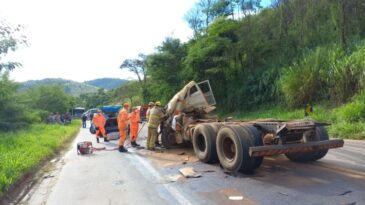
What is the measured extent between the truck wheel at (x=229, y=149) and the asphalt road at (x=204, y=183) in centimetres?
22

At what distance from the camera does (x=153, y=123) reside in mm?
13797

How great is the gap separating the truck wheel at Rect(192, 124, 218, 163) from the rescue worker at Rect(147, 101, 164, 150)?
129 inches

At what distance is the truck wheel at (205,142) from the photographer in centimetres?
979

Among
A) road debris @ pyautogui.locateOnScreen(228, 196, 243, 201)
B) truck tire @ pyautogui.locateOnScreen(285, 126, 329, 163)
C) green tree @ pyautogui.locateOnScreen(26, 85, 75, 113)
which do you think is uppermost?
green tree @ pyautogui.locateOnScreen(26, 85, 75, 113)

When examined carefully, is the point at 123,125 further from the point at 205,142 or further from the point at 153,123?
the point at 205,142

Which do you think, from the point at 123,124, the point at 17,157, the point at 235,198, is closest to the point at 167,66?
the point at 123,124

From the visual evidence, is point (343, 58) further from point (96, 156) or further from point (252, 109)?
point (96, 156)

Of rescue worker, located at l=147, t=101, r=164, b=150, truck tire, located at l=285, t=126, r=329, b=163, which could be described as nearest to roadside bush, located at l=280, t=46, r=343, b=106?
rescue worker, located at l=147, t=101, r=164, b=150

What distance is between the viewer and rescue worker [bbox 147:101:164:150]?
13.8 metres

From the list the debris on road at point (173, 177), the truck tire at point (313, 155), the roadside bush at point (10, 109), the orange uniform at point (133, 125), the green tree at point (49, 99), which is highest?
the green tree at point (49, 99)

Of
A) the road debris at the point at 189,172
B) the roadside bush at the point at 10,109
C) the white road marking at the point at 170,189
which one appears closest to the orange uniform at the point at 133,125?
the white road marking at the point at 170,189

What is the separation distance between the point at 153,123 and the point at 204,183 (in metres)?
6.02

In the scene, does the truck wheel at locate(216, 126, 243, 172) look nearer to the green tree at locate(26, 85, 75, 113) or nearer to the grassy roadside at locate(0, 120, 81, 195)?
the grassy roadside at locate(0, 120, 81, 195)

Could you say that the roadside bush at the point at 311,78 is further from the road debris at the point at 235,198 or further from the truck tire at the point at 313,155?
the road debris at the point at 235,198
